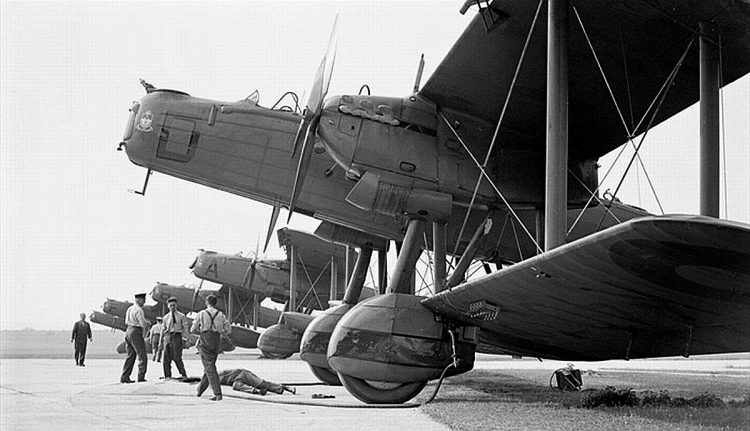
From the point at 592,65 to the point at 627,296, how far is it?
4.12m

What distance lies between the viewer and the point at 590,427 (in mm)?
6395

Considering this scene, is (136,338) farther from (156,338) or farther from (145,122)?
(156,338)

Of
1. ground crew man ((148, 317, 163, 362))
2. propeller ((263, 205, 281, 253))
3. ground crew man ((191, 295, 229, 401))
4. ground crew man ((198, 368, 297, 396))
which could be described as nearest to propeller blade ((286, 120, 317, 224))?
propeller ((263, 205, 281, 253))

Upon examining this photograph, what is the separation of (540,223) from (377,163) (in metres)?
2.65

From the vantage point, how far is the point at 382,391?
31.3 ft

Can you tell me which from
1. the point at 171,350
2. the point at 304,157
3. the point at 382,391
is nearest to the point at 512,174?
the point at 304,157

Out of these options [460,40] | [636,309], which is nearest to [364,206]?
[460,40]

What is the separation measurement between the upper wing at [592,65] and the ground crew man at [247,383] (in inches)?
175

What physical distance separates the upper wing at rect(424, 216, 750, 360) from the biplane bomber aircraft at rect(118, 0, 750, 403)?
0.08 ft

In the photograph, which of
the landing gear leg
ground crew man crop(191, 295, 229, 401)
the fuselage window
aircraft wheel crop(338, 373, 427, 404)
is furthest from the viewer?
the fuselage window

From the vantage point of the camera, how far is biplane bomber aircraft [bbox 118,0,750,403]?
6.53 meters

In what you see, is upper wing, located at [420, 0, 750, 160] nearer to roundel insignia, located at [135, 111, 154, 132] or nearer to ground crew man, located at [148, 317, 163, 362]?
roundel insignia, located at [135, 111, 154, 132]

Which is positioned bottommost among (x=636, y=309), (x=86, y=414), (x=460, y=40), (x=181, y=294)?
(x=181, y=294)

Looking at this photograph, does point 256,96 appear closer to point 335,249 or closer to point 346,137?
point 346,137
